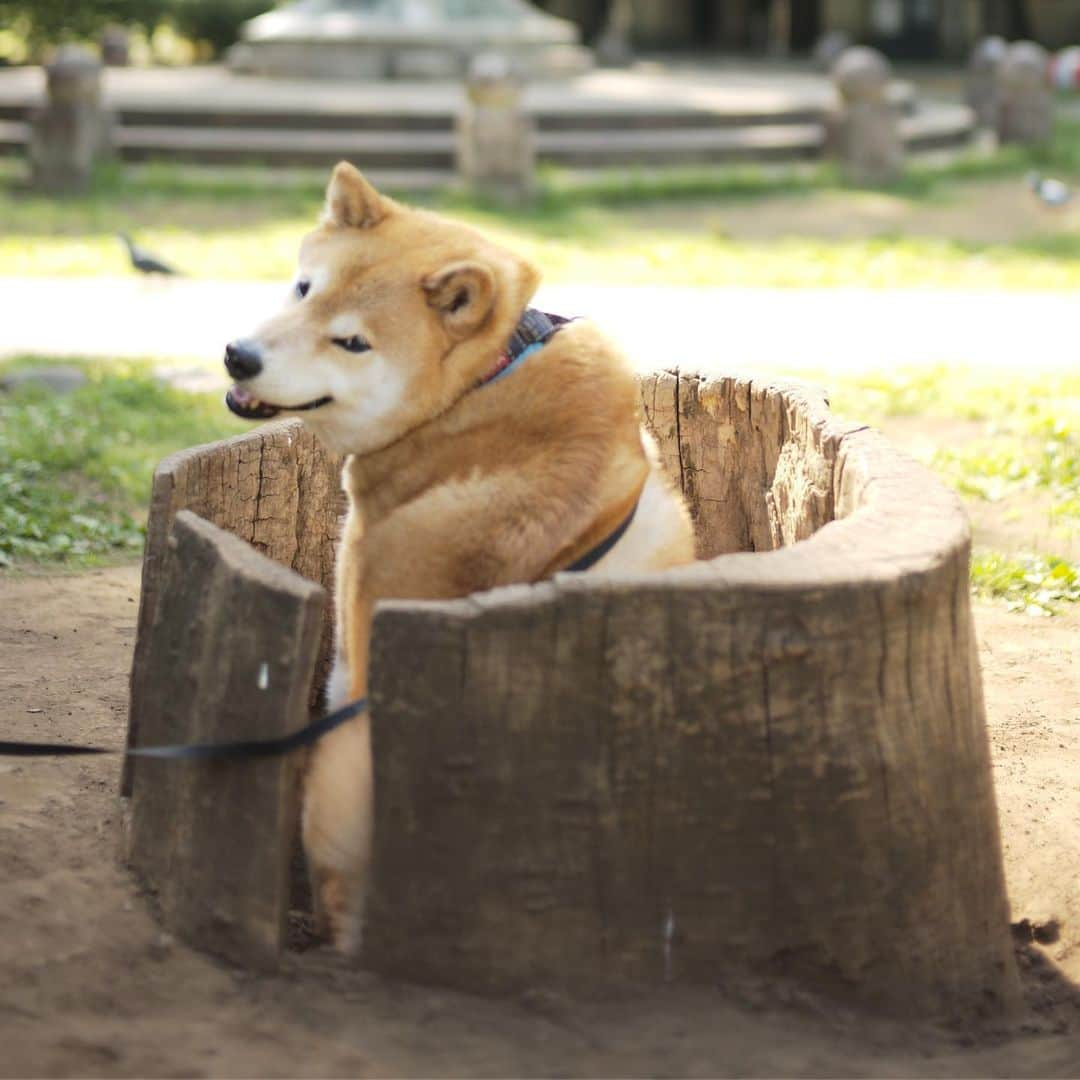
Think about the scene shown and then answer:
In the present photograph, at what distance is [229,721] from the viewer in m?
3.24

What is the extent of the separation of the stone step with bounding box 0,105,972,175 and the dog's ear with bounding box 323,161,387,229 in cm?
1303

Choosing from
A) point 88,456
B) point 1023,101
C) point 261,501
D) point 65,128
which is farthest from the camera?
point 1023,101

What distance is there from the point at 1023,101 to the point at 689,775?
60.1ft

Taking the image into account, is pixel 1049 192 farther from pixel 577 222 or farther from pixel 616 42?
pixel 616 42

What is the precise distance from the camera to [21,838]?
3740 millimetres

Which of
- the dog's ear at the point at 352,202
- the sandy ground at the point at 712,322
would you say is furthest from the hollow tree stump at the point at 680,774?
the sandy ground at the point at 712,322

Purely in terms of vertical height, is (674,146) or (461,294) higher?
(674,146)

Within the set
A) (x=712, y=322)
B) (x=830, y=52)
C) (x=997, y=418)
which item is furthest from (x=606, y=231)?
(x=830, y=52)

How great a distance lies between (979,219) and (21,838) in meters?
13.3

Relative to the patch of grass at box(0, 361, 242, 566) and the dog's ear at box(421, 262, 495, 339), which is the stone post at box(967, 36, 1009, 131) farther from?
the dog's ear at box(421, 262, 495, 339)

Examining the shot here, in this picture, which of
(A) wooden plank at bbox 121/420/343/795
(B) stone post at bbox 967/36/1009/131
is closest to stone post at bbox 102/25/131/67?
(B) stone post at bbox 967/36/1009/131

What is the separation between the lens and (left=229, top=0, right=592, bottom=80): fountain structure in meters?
19.8

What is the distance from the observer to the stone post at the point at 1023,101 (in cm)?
1964

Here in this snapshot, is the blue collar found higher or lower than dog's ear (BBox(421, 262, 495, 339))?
lower
